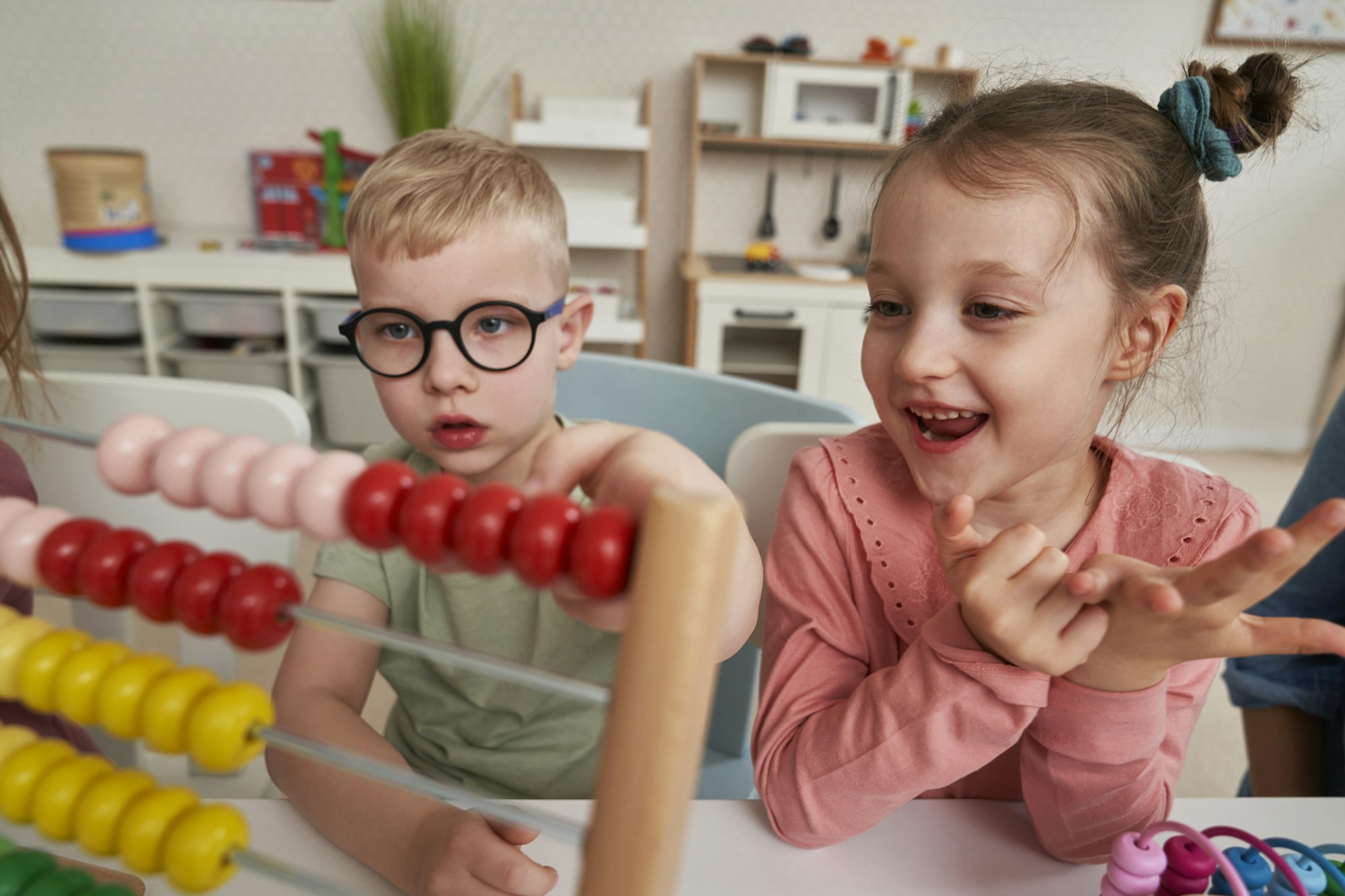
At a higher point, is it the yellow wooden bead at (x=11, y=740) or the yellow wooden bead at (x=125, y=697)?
the yellow wooden bead at (x=125, y=697)

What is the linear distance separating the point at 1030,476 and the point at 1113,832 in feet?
0.94

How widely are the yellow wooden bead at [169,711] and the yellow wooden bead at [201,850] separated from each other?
0.12 feet

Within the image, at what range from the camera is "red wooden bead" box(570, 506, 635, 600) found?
316 millimetres

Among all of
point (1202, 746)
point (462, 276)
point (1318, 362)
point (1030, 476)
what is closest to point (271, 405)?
point (462, 276)

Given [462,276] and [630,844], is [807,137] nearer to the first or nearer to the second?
[462,276]

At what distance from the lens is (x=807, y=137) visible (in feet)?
10.3

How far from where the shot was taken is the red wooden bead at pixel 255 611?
0.40 m

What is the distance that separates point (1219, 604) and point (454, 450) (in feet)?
1.97

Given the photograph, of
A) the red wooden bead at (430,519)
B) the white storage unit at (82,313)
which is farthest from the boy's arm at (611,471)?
the white storage unit at (82,313)

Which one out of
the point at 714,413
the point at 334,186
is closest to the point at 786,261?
the point at 334,186

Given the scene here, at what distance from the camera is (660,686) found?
0.95 ft

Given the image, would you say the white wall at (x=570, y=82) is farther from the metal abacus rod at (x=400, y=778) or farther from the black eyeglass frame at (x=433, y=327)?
the metal abacus rod at (x=400, y=778)

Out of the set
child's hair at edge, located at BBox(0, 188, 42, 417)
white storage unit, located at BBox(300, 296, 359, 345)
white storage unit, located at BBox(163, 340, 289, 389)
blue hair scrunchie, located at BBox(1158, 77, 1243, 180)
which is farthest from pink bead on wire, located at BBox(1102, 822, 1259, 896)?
white storage unit, located at BBox(163, 340, 289, 389)

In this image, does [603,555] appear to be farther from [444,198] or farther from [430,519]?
[444,198]
